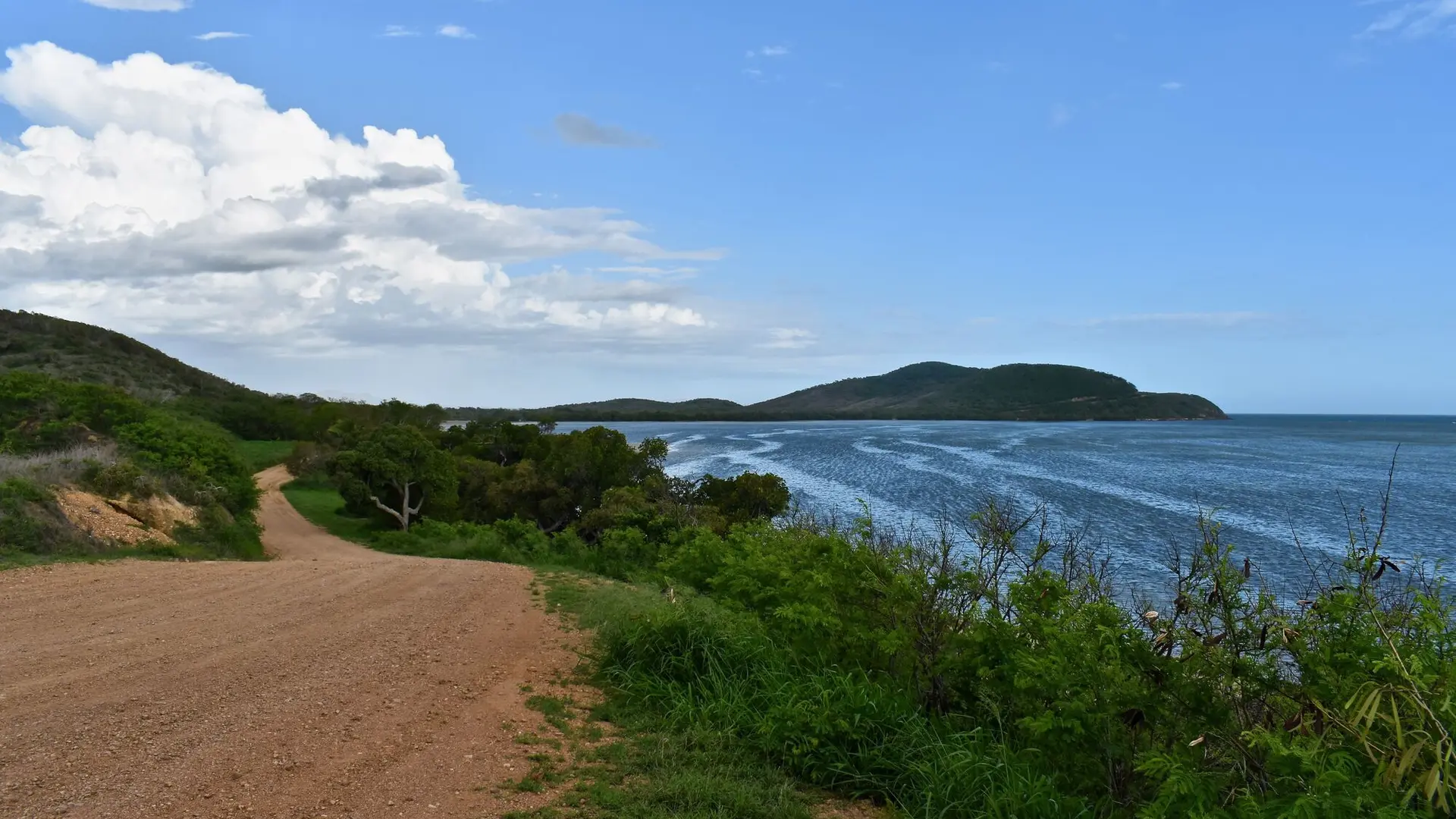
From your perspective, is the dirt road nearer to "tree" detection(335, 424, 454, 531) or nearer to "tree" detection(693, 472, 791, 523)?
"tree" detection(693, 472, 791, 523)

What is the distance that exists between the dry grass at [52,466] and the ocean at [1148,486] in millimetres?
15716

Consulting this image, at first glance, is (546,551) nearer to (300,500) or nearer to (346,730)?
(346,730)

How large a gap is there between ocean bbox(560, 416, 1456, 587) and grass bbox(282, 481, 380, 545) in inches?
687

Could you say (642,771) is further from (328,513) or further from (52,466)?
(328,513)

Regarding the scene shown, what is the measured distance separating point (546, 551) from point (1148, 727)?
17300mm

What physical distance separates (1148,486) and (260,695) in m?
47.0

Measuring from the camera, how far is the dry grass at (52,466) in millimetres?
16891

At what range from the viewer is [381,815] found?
5.00 metres

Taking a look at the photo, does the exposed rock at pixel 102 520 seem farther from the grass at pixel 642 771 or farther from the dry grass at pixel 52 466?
the grass at pixel 642 771

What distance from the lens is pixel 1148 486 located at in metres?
46.5

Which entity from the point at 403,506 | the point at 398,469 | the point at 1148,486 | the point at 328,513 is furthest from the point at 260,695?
the point at 1148,486

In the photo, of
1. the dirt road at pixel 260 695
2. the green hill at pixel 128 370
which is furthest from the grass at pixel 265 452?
the dirt road at pixel 260 695

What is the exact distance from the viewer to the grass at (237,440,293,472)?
52500 mm

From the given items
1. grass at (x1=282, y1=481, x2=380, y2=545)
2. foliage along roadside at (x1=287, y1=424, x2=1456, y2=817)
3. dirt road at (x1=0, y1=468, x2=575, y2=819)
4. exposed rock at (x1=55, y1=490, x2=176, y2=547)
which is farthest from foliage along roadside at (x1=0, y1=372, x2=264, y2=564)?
foliage along roadside at (x1=287, y1=424, x2=1456, y2=817)
